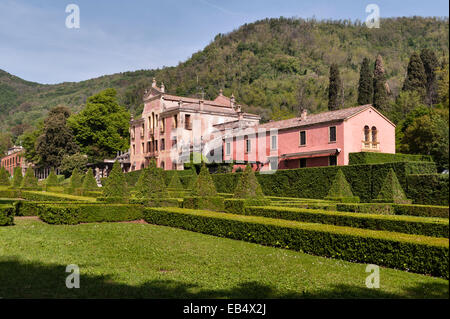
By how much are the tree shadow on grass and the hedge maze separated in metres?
1.36

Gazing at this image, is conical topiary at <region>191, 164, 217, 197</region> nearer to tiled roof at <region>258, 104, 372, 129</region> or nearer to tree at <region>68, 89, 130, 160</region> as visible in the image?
tiled roof at <region>258, 104, 372, 129</region>

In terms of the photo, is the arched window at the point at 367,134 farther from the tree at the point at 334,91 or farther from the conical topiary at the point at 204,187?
the tree at the point at 334,91

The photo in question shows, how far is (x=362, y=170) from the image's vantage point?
88.7 feet

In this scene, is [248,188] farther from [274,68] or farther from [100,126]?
[274,68]

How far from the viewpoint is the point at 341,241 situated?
10828 mm

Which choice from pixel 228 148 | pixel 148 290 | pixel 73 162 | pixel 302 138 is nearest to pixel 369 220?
pixel 148 290

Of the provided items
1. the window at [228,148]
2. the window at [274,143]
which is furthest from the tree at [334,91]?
the window at [274,143]

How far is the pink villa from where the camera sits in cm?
3456

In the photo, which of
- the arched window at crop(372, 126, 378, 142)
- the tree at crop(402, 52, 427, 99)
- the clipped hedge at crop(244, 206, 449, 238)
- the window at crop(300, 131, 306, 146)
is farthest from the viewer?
the tree at crop(402, 52, 427, 99)

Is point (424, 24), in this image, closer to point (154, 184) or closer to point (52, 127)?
point (52, 127)

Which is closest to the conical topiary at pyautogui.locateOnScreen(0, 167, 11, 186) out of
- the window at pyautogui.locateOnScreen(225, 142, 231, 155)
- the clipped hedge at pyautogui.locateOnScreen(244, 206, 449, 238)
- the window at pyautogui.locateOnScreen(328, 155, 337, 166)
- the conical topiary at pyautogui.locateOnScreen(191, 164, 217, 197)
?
the window at pyautogui.locateOnScreen(225, 142, 231, 155)

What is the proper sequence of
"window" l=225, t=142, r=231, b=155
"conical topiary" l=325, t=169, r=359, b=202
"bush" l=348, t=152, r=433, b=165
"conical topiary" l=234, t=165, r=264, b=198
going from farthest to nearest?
1. "window" l=225, t=142, r=231, b=155
2. "bush" l=348, t=152, r=433, b=165
3. "conical topiary" l=325, t=169, r=359, b=202
4. "conical topiary" l=234, t=165, r=264, b=198

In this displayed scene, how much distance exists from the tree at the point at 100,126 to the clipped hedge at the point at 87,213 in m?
Result: 48.5

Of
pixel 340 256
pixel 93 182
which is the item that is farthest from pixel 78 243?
pixel 93 182
